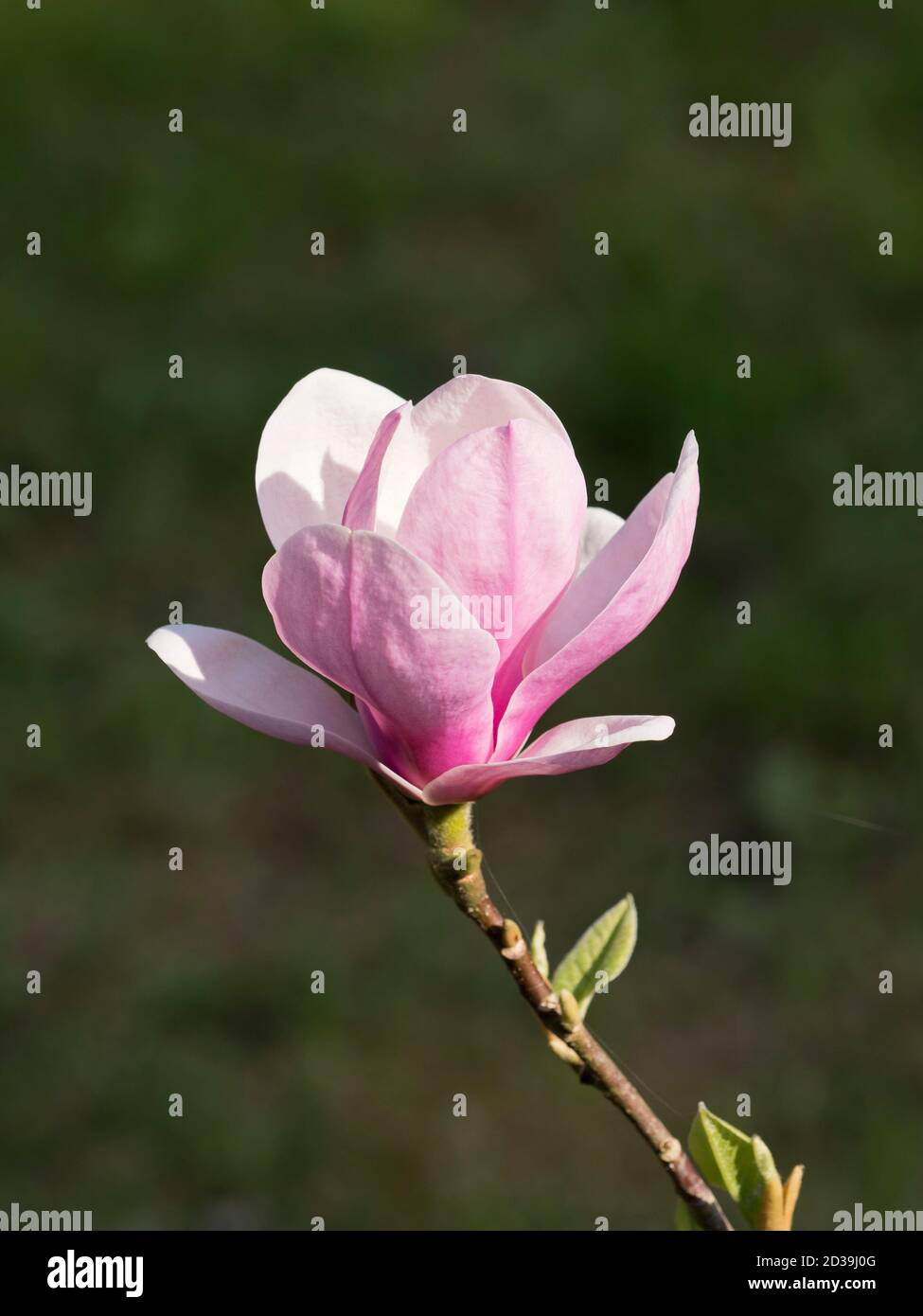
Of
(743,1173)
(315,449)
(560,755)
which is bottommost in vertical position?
(743,1173)

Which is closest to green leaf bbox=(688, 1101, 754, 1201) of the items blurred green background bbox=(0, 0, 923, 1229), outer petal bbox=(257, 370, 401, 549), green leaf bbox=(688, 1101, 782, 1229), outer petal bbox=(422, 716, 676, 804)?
green leaf bbox=(688, 1101, 782, 1229)

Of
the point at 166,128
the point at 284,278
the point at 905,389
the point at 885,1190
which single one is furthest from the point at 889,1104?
the point at 166,128

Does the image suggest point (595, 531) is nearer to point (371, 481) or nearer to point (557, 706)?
point (371, 481)

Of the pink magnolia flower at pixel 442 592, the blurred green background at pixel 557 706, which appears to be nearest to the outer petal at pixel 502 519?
the pink magnolia flower at pixel 442 592

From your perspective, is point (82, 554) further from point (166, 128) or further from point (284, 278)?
point (166, 128)

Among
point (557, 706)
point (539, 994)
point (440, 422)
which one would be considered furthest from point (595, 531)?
point (557, 706)

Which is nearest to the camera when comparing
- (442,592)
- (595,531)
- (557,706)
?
(442,592)
